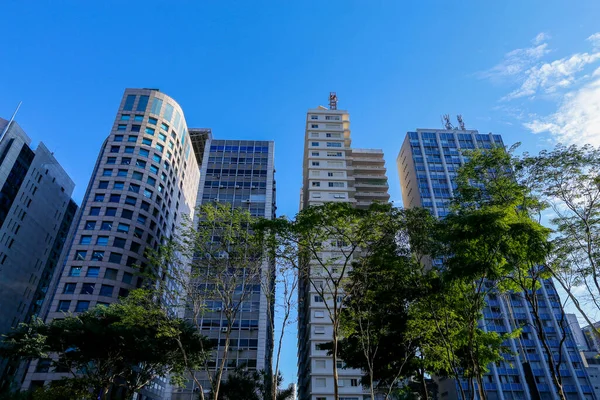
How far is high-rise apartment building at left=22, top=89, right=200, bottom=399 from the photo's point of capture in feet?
155

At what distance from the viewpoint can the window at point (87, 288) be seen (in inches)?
1845

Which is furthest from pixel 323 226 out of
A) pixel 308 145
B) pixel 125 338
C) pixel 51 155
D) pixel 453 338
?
pixel 51 155

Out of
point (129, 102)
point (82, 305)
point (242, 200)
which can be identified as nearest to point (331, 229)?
point (82, 305)

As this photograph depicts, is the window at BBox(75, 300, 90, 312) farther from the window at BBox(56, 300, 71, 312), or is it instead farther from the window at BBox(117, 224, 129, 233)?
the window at BBox(117, 224, 129, 233)

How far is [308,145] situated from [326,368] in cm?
3368

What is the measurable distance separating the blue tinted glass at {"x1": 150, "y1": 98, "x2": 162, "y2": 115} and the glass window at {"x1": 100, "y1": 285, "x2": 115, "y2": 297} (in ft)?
93.5

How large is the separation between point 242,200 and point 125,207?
16468mm

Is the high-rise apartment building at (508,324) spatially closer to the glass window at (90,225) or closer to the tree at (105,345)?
the tree at (105,345)

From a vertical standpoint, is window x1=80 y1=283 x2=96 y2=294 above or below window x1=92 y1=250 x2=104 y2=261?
below

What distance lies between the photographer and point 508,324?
59.2 metres

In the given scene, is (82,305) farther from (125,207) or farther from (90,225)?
(125,207)

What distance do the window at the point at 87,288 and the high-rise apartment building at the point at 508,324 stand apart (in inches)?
1790

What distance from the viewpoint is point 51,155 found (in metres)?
70.3

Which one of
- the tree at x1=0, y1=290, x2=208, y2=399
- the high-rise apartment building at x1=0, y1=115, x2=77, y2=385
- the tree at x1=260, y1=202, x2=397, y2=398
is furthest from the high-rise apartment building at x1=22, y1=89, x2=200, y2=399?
the tree at x1=260, y1=202, x2=397, y2=398
